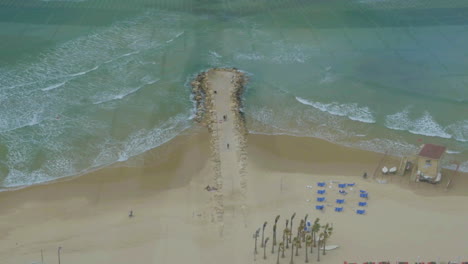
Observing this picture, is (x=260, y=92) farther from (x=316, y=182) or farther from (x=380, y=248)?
(x=380, y=248)

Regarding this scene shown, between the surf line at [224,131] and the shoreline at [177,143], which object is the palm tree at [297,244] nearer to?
the surf line at [224,131]

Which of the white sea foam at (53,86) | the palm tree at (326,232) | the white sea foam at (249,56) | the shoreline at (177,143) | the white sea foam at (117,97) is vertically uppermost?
the white sea foam at (249,56)

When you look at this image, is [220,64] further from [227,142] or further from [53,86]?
[53,86]

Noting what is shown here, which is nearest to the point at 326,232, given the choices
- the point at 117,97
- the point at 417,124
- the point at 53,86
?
the point at 417,124

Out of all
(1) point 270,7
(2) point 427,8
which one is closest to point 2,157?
(1) point 270,7

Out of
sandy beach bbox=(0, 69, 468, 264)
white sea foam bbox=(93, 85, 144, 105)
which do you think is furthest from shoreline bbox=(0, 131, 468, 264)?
white sea foam bbox=(93, 85, 144, 105)

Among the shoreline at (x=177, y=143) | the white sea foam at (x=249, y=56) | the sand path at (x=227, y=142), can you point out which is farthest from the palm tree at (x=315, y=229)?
the white sea foam at (x=249, y=56)
